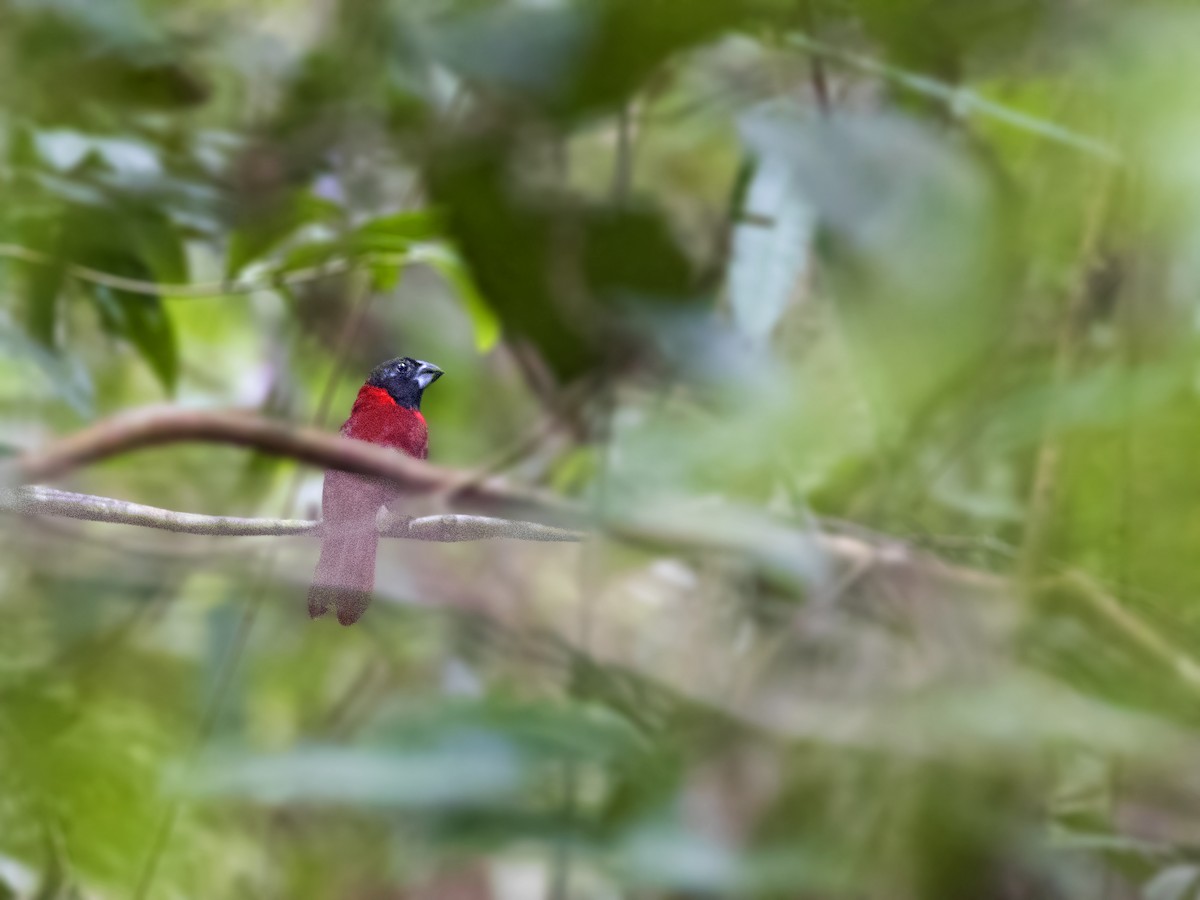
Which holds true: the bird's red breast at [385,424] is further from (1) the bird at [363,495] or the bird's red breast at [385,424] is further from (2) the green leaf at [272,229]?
(2) the green leaf at [272,229]

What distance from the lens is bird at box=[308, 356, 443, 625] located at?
15 centimetres

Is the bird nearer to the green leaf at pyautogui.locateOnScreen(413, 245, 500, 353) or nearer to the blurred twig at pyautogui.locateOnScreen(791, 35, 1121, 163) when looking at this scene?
the green leaf at pyautogui.locateOnScreen(413, 245, 500, 353)

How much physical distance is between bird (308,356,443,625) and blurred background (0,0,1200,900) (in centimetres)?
37

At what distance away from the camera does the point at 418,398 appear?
0.77ft

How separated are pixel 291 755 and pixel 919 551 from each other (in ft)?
1.54

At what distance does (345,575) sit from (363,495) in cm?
3

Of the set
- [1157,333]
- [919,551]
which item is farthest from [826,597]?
[1157,333]

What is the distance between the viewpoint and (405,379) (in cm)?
23

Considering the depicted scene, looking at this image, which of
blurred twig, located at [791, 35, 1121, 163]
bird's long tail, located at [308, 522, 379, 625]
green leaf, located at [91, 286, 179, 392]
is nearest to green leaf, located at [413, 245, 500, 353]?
green leaf, located at [91, 286, 179, 392]

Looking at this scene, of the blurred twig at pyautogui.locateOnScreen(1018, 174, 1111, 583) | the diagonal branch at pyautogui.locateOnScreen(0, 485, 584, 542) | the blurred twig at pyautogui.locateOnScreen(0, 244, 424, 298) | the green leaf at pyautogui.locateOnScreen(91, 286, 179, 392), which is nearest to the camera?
the diagonal branch at pyautogui.locateOnScreen(0, 485, 584, 542)

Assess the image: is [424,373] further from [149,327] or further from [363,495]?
[149,327]

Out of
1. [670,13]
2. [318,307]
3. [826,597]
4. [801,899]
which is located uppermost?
[670,13]

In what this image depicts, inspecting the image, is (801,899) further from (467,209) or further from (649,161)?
(649,161)

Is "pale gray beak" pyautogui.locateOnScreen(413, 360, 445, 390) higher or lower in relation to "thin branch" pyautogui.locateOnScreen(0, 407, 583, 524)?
higher
